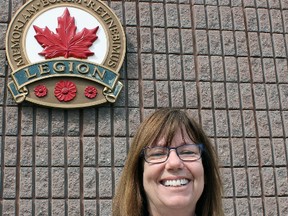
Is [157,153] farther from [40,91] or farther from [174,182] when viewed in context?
[40,91]

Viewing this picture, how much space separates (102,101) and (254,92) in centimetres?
123

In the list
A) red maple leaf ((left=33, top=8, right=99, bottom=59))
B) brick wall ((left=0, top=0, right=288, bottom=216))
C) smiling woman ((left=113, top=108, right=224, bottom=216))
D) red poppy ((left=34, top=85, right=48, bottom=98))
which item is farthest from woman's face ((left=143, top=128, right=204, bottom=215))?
red maple leaf ((left=33, top=8, right=99, bottom=59))

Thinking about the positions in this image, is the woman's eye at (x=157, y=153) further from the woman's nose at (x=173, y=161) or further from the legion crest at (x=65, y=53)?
the legion crest at (x=65, y=53)

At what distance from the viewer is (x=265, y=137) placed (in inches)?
149

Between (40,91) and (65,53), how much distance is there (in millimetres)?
339

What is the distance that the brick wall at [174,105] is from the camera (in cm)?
338

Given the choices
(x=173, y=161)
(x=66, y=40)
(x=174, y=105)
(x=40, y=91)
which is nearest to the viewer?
(x=173, y=161)

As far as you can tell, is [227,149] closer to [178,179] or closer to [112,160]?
[112,160]

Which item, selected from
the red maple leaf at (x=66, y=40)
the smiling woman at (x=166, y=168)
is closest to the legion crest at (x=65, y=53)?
the red maple leaf at (x=66, y=40)

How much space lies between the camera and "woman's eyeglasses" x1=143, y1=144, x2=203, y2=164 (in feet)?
4.84

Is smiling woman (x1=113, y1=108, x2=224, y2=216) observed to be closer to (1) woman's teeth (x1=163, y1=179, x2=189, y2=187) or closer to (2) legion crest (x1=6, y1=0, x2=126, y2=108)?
(1) woman's teeth (x1=163, y1=179, x2=189, y2=187)

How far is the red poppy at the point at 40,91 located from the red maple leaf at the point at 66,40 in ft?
0.76

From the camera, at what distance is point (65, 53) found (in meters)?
3.55

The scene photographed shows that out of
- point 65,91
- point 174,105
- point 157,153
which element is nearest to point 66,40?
point 65,91
